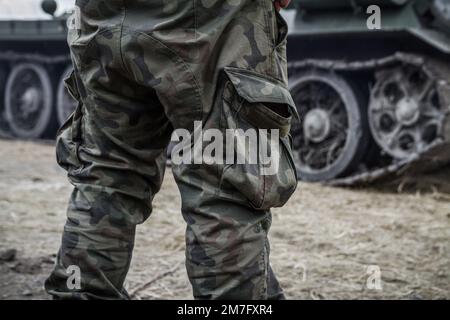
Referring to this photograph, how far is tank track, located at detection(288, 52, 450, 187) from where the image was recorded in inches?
201

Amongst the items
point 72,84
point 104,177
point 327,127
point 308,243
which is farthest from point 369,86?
point 104,177

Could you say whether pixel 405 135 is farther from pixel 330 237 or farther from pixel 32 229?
pixel 32 229

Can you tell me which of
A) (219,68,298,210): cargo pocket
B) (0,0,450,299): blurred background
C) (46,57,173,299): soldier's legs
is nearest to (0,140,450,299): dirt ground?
(0,0,450,299): blurred background

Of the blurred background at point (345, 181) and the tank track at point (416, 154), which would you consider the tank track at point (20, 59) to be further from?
the tank track at point (416, 154)

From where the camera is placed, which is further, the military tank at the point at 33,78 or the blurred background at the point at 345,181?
the military tank at the point at 33,78

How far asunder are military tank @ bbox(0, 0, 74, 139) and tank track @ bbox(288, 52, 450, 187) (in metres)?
3.45

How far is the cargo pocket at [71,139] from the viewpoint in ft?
6.12

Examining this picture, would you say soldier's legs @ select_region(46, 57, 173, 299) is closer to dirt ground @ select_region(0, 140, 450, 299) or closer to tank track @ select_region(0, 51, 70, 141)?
dirt ground @ select_region(0, 140, 450, 299)

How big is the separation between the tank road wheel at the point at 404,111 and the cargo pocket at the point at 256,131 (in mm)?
3874

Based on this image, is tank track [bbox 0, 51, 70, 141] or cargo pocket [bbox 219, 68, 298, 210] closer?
cargo pocket [bbox 219, 68, 298, 210]

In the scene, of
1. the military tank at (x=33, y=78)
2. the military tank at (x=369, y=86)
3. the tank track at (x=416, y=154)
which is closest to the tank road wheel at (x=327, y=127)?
the military tank at (x=369, y=86)

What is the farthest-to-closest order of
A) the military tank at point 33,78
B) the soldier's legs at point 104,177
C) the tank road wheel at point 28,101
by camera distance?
the tank road wheel at point 28,101, the military tank at point 33,78, the soldier's legs at point 104,177

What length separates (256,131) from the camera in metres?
1.63

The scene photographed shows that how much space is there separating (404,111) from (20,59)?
5.05m
